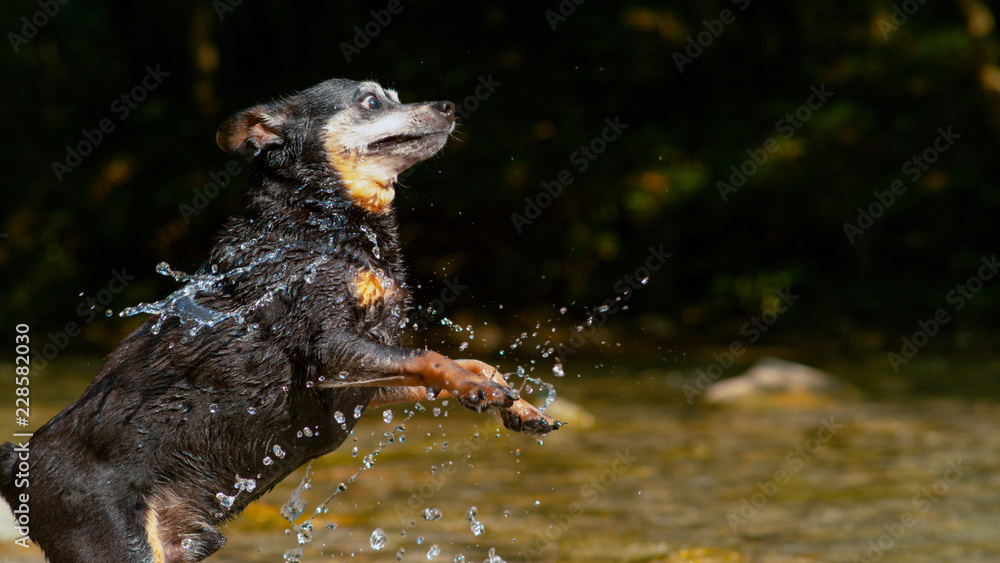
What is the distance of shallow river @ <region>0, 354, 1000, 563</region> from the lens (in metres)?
4.75

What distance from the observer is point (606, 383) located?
9.61 meters

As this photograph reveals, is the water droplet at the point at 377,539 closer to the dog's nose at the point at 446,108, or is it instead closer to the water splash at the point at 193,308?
the water splash at the point at 193,308

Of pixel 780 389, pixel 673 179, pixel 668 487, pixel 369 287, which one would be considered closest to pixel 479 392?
pixel 369 287

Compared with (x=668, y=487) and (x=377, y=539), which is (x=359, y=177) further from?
(x=668, y=487)

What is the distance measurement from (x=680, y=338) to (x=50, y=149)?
9.12 m

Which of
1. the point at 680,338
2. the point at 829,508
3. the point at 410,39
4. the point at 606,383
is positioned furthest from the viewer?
the point at 410,39

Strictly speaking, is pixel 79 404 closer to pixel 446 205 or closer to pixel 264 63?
pixel 446 205

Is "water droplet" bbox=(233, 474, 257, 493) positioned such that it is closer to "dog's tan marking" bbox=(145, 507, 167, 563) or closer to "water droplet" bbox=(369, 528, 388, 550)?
"dog's tan marking" bbox=(145, 507, 167, 563)

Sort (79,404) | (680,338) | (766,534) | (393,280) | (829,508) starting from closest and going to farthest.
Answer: (79,404) < (393,280) < (766,534) < (829,508) < (680,338)

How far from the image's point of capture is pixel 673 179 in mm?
12359

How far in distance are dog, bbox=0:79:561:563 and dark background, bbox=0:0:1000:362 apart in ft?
25.3

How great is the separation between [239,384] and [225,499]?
15.9 inches

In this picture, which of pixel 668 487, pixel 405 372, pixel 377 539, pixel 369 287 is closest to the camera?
pixel 405 372

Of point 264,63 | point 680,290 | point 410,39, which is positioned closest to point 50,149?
point 264,63
